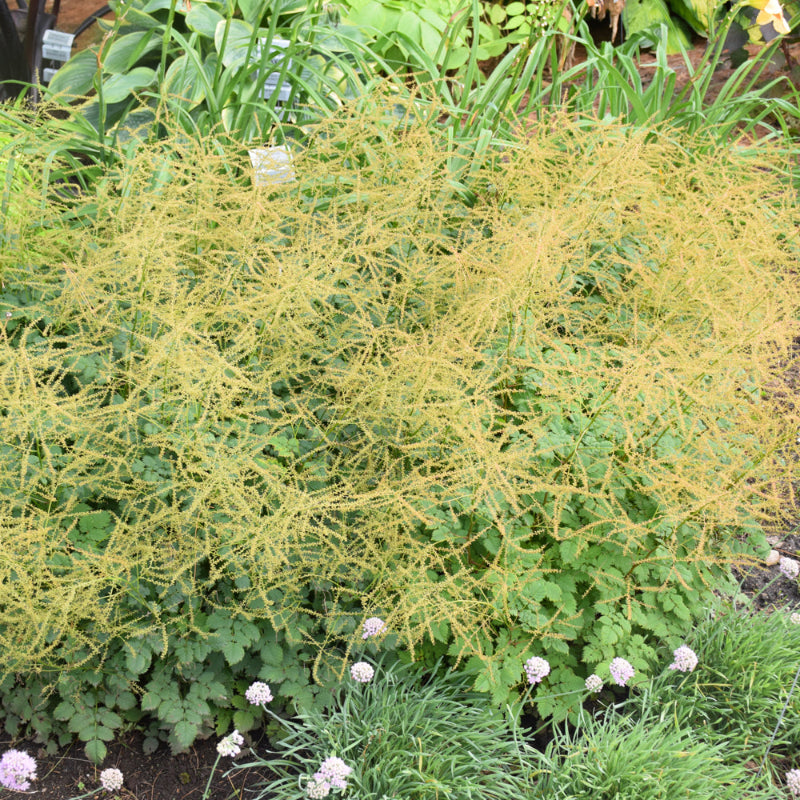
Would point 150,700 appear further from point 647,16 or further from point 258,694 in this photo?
point 647,16

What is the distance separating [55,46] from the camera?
347 centimetres

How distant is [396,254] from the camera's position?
8.34 ft

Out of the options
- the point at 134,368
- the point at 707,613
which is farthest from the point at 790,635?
the point at 134,368

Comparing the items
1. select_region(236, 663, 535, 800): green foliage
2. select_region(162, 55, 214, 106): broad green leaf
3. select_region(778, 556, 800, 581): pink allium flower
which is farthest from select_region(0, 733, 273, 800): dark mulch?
select_region(162, 55, 214, 106): broad green leaf

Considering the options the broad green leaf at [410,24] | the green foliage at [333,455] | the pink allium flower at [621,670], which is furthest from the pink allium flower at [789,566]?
the broad green leaf at [410,24]

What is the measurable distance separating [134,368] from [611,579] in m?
1.37

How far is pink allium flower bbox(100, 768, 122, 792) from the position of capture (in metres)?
1.77

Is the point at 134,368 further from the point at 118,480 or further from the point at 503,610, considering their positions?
the point at 503,610

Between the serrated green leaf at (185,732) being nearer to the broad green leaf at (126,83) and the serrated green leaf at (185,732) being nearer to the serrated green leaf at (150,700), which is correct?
the serrated green leaf at (150,700)

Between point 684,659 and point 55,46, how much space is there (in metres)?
3.48

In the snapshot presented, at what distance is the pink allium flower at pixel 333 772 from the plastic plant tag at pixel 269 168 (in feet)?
4.92

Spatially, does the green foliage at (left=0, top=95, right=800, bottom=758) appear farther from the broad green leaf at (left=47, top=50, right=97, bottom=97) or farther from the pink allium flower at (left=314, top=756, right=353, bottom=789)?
the broad green leaf at (left=47, top=50, right=97, bottom=97)

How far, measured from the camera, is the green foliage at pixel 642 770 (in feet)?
6.00

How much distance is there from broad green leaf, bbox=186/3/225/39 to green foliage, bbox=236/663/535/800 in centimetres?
304
